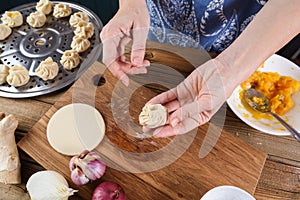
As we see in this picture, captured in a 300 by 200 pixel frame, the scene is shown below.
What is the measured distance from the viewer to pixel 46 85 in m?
1.12

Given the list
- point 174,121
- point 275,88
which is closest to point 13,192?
point 174,121

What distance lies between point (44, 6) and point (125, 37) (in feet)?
1.49

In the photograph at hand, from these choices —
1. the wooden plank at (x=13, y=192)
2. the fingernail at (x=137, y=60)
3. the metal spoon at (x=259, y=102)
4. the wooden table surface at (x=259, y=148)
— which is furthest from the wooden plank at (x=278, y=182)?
the wooden plank at (x=13, y=192)

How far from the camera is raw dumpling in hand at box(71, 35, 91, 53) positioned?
121 cm

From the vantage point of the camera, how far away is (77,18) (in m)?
1.28

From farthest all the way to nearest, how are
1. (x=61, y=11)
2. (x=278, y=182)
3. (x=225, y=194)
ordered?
(x=61, y=11)
(x=278, y=182)
(x=225, y=194)

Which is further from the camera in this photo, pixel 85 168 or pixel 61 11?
pixel 61 11

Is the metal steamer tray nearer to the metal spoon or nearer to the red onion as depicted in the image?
the red onion

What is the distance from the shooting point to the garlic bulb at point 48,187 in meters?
0.86

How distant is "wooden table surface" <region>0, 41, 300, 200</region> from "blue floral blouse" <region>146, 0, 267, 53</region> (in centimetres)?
28

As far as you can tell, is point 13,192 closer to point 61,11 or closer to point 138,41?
point 138,41

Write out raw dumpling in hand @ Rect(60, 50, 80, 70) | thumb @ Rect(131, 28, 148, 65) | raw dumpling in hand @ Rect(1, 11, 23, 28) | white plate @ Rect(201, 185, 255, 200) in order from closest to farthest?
white plate @ Rect(201, 185, 255, 200), thumb @ Rect(131, 28, 148, 65), raw dumpling in hand @ Rect(60, 50, 80, 70), raw dumpling in hand @ Rect(1, 11, 23, 28)

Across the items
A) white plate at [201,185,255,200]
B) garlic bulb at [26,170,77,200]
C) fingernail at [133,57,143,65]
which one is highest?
fingernail at [133,57,143,65]

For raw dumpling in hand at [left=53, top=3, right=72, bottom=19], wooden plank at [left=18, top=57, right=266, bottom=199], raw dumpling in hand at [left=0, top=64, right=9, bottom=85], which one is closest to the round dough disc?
wooden plank at [left=18, top=57, right=266, bottom=199]
